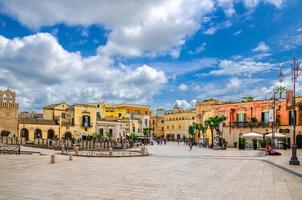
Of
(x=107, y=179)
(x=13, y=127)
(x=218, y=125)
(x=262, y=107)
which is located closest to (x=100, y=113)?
(x=13, y=127)

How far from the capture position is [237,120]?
2542 inches

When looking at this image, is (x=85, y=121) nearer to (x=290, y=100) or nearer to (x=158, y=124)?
(x=158, y=124)

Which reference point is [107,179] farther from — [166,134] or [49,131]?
[166,134]

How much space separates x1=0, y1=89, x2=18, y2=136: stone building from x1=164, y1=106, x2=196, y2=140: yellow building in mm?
51578

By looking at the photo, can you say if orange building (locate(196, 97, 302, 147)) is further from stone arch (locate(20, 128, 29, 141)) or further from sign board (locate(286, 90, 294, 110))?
stone arch (locate(20, 128, 29, 141))

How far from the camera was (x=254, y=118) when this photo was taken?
61.1 m

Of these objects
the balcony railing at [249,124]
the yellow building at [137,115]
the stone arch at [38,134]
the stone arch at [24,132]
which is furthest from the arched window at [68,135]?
the balcony railing at [249,124]

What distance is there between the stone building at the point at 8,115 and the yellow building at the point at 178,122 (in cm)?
5158

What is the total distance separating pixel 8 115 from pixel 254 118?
138 feet

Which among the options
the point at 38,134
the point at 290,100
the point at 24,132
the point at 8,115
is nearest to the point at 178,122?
the point at 38,134

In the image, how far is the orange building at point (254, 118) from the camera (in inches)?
2234

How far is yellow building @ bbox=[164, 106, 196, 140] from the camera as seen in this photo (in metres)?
103

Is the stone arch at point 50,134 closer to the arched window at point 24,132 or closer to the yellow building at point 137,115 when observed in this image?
the arched window at point 24,132

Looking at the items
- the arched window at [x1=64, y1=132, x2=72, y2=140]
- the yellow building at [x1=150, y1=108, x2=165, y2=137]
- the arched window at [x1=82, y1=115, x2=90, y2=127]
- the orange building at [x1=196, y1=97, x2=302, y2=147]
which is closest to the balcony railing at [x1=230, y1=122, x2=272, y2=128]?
the orange building at [x1=196, y1=97, x2=302, y2=147]
